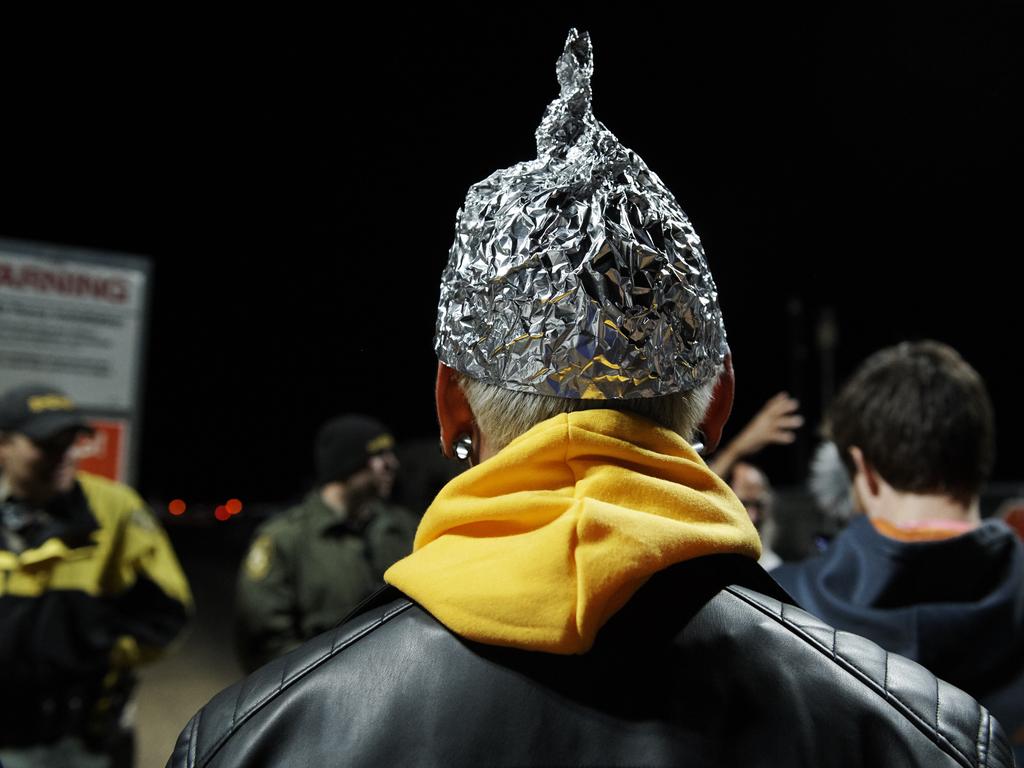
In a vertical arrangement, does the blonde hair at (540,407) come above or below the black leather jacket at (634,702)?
above

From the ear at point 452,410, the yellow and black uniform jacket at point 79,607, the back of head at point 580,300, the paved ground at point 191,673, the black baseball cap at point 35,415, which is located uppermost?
the back of head at point 580,300

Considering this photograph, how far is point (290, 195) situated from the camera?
16.0ft

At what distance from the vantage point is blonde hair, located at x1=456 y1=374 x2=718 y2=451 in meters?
1.22

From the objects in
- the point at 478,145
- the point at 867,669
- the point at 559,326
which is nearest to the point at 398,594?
the point at 559,326

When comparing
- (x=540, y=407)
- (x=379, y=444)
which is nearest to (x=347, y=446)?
(x=379, y=444)

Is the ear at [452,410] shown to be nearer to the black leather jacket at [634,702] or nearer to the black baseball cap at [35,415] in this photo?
the black leather jacket at [634,702]

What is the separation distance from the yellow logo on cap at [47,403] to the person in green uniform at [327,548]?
43.8 inches

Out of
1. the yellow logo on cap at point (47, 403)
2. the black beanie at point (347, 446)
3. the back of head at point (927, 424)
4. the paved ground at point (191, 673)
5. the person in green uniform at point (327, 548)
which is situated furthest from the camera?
the paved ground at point (191, 673)

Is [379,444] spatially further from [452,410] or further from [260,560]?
[452,410]

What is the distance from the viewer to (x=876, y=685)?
3.72 feet

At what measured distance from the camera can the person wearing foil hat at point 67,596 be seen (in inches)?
149

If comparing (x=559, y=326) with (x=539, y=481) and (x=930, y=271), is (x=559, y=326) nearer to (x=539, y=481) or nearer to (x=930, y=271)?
(x=539, y=481)

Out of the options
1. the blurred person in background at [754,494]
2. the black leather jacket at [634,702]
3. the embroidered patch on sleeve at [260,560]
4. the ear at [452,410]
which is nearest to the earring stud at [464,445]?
the ear at [452,410]

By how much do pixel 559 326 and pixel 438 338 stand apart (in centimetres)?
21
